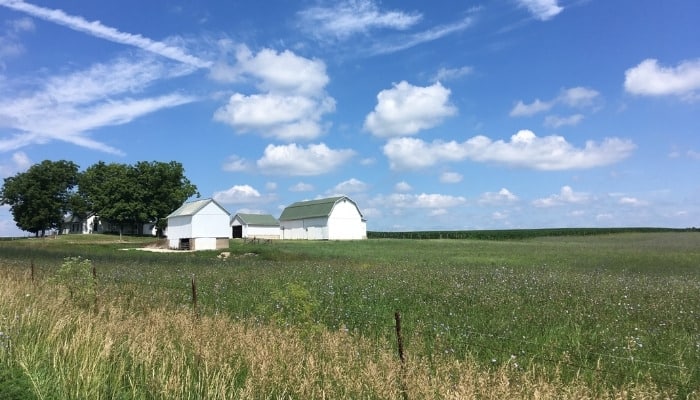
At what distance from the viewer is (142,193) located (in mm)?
82562

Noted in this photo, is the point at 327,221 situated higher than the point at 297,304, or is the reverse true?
the point at 327,221

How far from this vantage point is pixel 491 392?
477 centimetres

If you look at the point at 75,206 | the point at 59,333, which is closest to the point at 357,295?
the point at 59,333

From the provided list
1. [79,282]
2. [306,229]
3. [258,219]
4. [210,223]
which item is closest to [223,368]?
[79,282]

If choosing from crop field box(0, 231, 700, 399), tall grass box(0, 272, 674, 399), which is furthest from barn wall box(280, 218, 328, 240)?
tall grass box(0, 272, 674, 399)

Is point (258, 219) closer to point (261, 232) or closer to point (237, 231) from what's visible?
point (261, 232)

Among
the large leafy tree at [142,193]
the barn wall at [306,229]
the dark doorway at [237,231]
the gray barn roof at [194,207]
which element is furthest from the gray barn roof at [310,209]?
the gray barn roof at [194,207]

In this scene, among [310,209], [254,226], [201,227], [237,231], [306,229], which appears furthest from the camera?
[237,231]

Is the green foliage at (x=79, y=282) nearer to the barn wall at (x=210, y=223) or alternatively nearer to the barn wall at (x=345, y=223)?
the barn wall at (x=210, y=223)

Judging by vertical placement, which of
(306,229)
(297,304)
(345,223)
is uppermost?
(345,223)

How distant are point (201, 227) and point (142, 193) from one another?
2970 centimetres

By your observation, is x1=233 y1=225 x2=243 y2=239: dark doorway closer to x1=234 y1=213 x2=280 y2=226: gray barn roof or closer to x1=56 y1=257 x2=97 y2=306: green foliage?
x1=234 y1=213 x2=280 y2=226: gray barn roof

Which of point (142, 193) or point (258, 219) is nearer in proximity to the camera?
point (142, 193)

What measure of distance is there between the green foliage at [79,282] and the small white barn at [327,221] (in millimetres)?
69202
